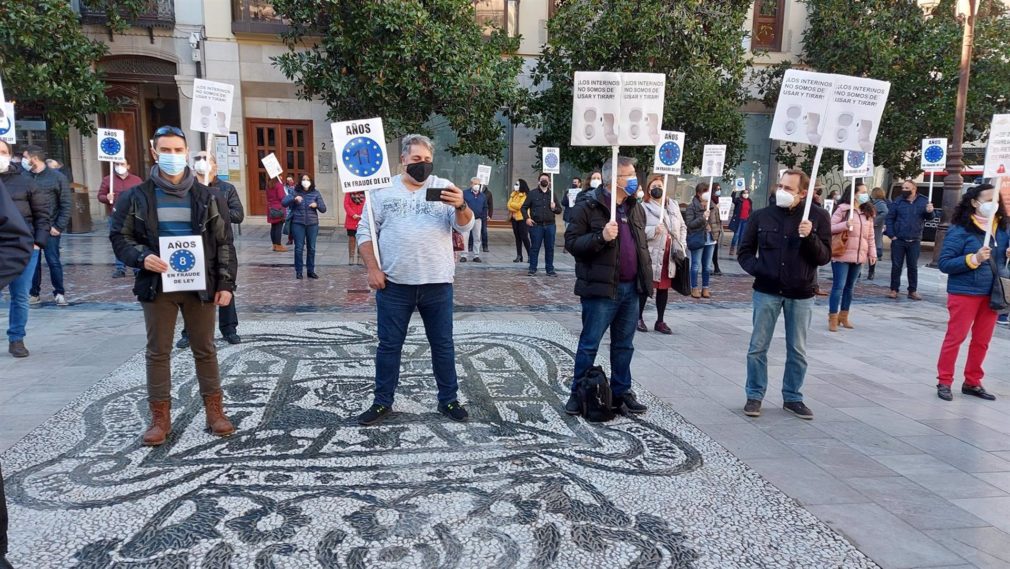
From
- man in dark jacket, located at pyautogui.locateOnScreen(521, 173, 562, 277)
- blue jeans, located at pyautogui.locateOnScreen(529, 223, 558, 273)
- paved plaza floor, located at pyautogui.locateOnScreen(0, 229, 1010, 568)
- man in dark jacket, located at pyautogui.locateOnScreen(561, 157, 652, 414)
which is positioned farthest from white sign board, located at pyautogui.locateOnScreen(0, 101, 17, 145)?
blue jeans, located at pyautogui.locateOnScreen(529, 223, 558, 273)

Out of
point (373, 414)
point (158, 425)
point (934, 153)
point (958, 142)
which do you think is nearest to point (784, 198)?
point (373, 414)

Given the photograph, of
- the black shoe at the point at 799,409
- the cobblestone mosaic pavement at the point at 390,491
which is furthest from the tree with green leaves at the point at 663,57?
the cobblestone mosaic pavement at the point at 390,491

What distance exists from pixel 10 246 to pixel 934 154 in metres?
14.6

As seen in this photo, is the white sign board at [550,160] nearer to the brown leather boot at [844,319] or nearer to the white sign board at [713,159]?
the white sign board at [713,159]

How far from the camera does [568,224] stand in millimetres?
4969

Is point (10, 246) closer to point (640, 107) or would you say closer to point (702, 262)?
point (640, 107)

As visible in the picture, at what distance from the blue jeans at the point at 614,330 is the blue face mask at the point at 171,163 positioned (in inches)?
113

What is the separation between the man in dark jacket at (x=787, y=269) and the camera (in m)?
5.00

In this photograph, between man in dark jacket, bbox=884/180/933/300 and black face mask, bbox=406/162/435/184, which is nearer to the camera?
black face mask, bbox=406/162/435/184

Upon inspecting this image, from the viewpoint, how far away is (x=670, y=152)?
10.6 meters

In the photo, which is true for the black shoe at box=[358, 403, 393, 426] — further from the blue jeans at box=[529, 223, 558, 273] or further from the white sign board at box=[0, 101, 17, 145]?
the blue jeans at box=[529, 223, 558, 273]

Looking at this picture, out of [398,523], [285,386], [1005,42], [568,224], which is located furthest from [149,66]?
[1005,42]

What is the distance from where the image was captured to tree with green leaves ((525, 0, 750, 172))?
56.3 ft

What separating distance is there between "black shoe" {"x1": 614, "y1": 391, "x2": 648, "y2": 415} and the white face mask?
1866 mm
